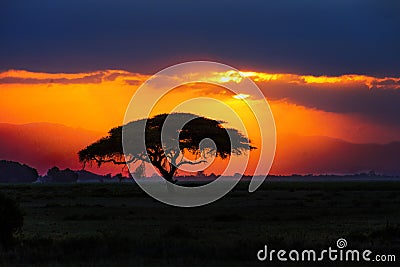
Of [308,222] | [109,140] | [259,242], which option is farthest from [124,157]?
[259,242]

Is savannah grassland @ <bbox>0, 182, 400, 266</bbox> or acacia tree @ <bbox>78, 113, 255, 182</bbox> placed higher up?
acacia tree @ <bbox>78, 113, 255, 182</bbox>

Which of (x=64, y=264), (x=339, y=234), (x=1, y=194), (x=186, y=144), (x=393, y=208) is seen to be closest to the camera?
(x=64, y=264)

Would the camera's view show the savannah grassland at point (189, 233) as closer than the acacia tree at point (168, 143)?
Yes

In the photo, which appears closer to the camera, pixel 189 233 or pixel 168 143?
pixel 189 233

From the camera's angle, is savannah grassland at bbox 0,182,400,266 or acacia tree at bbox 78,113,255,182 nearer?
savannah grassland at bbox 0,182,400,266

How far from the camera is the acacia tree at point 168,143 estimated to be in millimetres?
80200

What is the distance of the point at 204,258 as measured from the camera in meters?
22.5

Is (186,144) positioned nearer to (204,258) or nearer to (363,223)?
(363,223)

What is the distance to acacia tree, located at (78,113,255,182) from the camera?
263 ft

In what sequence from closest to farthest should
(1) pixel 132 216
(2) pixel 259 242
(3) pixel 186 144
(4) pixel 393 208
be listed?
1. (2) pixel 259 242
2. (1) pixel 132 216
3. (4) pixel 393 208
4. (3) pixel 186 144

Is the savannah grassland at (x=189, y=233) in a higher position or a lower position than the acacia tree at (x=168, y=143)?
lower

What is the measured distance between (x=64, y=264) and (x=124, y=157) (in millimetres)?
62639

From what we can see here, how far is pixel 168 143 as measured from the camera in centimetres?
8025

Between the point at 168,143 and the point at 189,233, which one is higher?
the point at 168,143
